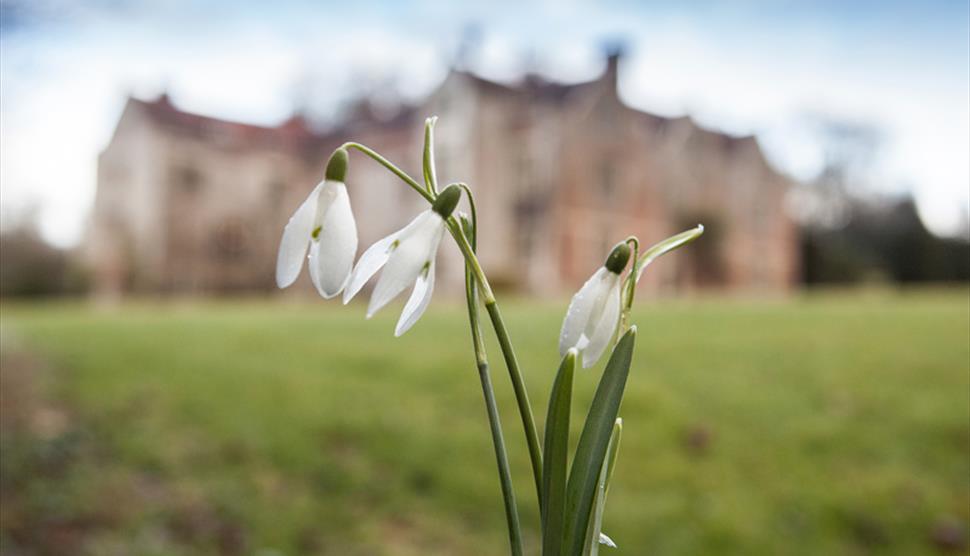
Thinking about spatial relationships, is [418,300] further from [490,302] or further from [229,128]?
[229,128]

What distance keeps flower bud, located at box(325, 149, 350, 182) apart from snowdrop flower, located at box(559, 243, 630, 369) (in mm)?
186

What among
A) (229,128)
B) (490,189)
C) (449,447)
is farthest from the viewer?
(229,128)

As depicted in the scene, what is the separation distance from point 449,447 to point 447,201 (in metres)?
3.15

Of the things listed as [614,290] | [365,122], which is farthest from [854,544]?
[365,122]

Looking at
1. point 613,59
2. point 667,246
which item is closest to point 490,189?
point 613,59

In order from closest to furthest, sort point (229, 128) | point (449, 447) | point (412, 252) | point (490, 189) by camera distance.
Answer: point (412, 252) → point (449, 447) → point (490, 189) → point (229, 128)

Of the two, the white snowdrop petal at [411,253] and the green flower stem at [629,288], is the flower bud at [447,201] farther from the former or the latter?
the green flower stem at [629,288]

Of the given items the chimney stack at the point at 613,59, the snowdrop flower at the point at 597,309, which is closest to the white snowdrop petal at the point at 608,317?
the snowdrop flower at the point at 597,309

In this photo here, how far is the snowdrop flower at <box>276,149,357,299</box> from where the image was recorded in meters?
0.59

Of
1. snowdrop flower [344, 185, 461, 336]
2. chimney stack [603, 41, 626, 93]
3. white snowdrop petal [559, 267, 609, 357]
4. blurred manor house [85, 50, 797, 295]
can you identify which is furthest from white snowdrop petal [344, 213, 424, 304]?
chimney stack [603, 41, 626, 93]

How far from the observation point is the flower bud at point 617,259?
60 centimetres

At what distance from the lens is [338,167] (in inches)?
23.5

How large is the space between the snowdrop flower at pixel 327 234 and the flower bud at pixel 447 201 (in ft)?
0.20

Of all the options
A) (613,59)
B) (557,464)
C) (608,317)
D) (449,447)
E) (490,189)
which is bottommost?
(449,447)
